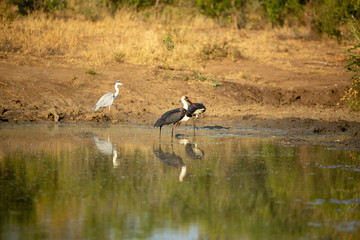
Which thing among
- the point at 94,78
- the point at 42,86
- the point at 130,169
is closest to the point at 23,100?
the point at 42,86

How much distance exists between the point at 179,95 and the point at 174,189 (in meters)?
9.30

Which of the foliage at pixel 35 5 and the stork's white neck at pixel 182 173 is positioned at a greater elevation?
the foliage at pixel 35 5

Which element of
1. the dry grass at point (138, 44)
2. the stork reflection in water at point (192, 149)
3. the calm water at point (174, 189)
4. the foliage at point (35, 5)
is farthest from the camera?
the foliage at point (35, 5)

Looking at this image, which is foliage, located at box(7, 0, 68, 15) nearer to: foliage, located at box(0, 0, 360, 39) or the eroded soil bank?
foliage, located at box(0, 0, 360, 39)

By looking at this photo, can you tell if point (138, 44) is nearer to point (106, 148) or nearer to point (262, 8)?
point (106, 148)

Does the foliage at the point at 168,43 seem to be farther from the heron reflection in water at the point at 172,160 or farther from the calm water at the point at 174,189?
the heron reflection in water at the point at 172,160

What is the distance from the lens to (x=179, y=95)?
16594 millimetres

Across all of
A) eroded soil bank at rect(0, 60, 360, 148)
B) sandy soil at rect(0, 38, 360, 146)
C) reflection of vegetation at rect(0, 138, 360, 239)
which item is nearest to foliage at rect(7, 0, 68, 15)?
sandy soil at rect(0, 38, 360, 146)

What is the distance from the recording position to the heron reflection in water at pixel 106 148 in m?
9.47

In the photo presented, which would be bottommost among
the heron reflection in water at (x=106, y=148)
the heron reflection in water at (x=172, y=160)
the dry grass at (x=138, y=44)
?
the heron reflection in water at (x=106, y=148)

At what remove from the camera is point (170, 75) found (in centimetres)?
1758

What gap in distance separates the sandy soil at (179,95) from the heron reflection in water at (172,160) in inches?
151

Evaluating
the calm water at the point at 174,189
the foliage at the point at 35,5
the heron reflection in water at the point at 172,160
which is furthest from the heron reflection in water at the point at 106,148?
the foliage at the point at 35,5

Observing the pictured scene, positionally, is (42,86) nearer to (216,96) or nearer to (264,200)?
(216,96)
